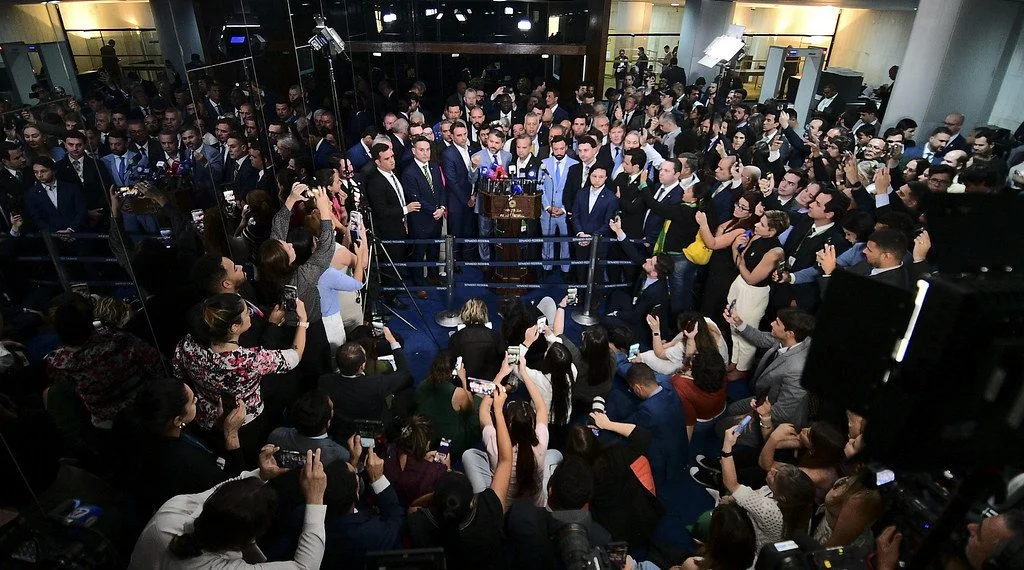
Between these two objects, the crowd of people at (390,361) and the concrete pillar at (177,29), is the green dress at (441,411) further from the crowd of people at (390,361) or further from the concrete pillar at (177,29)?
the concrete pillar at (177,29)

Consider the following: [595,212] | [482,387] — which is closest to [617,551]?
[482,387]

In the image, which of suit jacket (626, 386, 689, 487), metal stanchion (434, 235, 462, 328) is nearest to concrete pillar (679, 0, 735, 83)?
metal stanchion (434, 235, 462, 328)

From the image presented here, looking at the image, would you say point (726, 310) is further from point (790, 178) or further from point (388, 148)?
point (388, 148)

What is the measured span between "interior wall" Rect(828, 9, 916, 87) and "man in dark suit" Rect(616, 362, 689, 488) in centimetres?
1542

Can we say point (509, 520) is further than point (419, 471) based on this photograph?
No

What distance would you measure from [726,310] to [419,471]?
2.83 meters

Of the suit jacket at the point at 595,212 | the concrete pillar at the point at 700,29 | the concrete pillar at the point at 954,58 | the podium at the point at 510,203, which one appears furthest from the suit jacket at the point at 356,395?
→ the concrete pillar at the point at 700,29

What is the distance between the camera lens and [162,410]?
7.99 feet

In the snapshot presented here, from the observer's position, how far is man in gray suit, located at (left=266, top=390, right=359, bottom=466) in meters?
2.61

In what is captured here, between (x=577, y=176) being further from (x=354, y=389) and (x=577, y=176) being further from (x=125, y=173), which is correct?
(x=125, y=173)

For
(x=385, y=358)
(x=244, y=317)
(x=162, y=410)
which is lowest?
(x=385, y=358)

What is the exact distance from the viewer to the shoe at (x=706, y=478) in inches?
145

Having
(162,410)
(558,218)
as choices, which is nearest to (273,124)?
(558,218)

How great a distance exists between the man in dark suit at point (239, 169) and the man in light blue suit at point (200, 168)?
1.11ft
